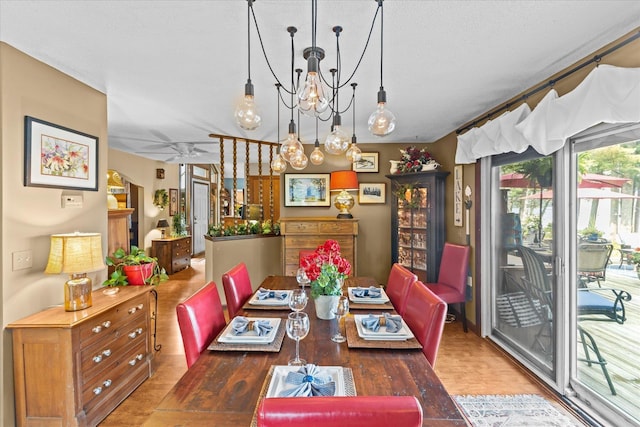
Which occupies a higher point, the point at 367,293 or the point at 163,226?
the point at 163,226

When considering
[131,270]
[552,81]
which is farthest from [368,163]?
[131,270]

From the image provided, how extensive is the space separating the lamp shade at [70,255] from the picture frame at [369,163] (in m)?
3.57

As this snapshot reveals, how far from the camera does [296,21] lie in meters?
1.74

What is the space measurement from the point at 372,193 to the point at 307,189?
978 mm

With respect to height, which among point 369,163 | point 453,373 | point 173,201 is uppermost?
point 369,163

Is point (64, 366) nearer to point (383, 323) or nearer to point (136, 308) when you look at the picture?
point (136, 308)

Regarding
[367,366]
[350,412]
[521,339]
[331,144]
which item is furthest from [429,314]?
[521,339]

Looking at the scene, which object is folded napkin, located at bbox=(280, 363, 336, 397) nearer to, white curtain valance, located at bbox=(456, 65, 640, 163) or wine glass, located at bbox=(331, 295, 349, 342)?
wine glass, located at bbox=(331, 295, 349, 342)

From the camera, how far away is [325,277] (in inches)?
71.9

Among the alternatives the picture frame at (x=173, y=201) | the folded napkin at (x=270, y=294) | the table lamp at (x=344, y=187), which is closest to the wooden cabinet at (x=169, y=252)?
the picture frame at (x=173, y=201)

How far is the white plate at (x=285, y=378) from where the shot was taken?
3.64 ft

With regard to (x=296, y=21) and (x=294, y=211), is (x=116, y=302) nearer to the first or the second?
(x=296, y=21)

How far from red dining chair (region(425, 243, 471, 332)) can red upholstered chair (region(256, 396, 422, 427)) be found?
2895 mm

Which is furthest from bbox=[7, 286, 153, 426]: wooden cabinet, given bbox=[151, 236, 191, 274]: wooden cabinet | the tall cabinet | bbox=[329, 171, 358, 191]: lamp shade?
bbox=[151, 236, 191, 274]: wooden cabinet
